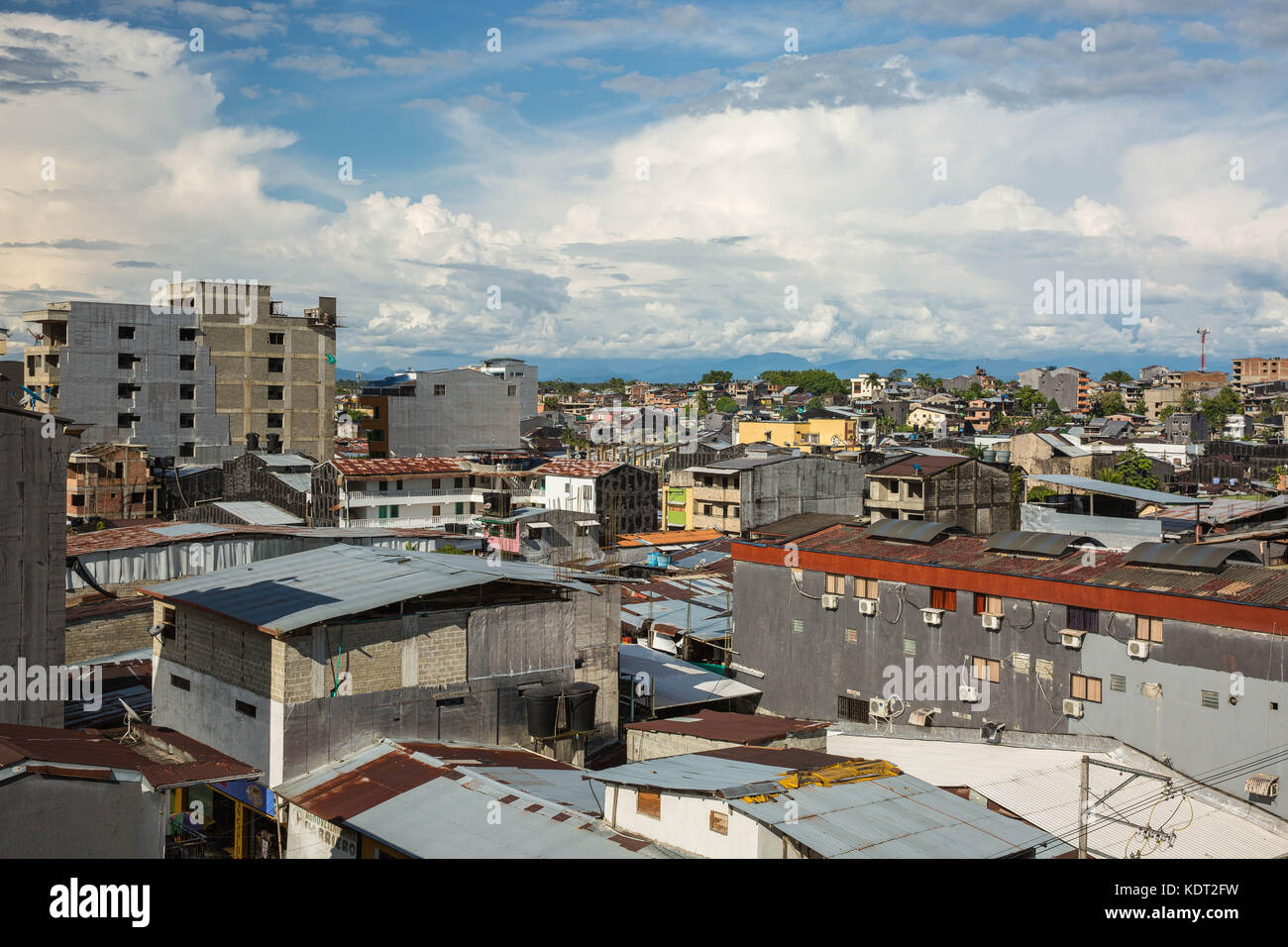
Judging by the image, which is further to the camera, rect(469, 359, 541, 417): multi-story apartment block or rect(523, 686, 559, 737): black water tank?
rect(469, 359, 541, 417): multi-story apartment block

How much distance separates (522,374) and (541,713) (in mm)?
114651

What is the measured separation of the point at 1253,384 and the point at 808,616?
171436 mm

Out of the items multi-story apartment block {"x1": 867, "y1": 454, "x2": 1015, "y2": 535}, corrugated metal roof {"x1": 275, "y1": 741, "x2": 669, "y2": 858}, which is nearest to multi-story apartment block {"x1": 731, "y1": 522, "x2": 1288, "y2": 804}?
corrugated metal roof {"x1": 275, "y1": 741, "x2": 669, "y2": 858}

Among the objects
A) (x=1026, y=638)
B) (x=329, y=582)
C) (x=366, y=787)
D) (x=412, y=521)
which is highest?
(x=329, y=582)

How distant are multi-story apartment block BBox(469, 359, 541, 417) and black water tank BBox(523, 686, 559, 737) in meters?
98.7

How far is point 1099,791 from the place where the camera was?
727 inches

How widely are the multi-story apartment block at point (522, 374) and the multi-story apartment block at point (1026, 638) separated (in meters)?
90.0

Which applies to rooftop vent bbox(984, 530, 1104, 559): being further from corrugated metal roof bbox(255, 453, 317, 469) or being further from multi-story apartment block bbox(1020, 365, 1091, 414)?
multi-story apartment block bbox(1020, 365, 1091, 414)

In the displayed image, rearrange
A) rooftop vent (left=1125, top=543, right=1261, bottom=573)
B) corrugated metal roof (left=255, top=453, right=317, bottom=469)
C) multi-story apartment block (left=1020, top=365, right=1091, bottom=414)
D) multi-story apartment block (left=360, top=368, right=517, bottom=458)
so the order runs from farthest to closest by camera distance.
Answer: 1. multi-story apartment block (left=1020, top=365, right=1091, bottom=414)
2. multi-story apartment block (left=360, top=368, right=517, bottom=458)
3. corrugated metal roof (left=255, top=453, right=317, bottom=469)
4. rooftop vent (left=1125, top=543, right=1261, bottom=573)

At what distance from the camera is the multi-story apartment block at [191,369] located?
206 feet

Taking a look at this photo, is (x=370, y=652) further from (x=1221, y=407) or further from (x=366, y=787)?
(x=1221, y=407)

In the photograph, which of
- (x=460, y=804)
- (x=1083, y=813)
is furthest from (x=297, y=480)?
(x=1083, y=813)

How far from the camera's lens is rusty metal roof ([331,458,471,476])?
5331cm
